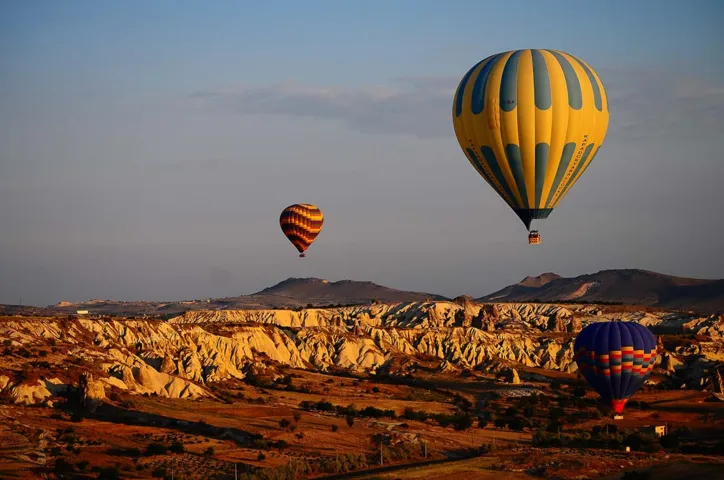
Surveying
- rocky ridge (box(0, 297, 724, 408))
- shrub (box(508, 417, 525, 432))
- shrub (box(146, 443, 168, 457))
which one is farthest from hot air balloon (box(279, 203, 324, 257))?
shrub (box(146, 443, 168, 457))

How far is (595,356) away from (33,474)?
4406cm

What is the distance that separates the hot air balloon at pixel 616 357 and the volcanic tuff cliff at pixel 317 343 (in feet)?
92.1

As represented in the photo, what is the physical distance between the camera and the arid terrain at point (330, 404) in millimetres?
59156

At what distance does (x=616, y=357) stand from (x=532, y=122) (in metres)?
22.8

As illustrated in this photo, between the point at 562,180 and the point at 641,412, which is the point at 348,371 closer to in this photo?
the point at 641,412

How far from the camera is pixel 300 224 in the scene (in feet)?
434

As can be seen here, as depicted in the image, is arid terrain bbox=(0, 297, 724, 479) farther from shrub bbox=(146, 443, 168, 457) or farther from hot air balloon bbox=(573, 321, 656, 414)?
hot air balloon bbox=(573, 321, 656, 414)

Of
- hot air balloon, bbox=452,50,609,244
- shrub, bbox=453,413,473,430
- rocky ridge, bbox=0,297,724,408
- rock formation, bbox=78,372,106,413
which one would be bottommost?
shrub, bbox=453,413,473,430

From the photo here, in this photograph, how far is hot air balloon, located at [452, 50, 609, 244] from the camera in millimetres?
67688

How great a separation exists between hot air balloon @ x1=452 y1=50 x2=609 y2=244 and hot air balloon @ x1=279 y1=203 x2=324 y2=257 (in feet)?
209

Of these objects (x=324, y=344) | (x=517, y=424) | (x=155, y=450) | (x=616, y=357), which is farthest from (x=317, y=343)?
(x=155, y=450)

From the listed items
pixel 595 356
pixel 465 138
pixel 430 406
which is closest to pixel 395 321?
pixel 430 406

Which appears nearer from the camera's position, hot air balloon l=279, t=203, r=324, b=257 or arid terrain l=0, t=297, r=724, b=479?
arid terrain l=0, t=297, r=724, b=479

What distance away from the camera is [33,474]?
5347cm
